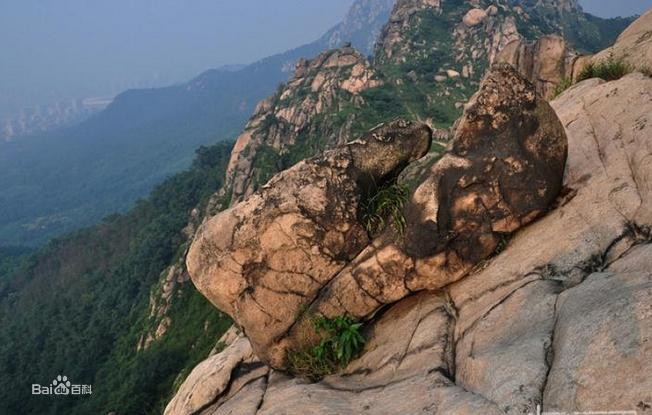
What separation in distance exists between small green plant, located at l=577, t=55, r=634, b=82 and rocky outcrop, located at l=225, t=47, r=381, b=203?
81190 millimetres

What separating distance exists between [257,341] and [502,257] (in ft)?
20.4

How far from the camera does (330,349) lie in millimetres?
10211

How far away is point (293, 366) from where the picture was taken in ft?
34.6

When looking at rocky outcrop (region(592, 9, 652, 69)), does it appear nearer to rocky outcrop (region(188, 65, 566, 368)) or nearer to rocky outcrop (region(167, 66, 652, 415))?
rocky outcrop (region(167, 66, 652, 415))

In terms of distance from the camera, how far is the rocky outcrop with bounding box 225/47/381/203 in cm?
10138

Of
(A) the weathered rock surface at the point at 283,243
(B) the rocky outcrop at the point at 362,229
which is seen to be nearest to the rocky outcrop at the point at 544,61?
(B) the rocky outcrop at the point at 362,229

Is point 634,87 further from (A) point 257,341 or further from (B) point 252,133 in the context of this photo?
(B) point 252,133

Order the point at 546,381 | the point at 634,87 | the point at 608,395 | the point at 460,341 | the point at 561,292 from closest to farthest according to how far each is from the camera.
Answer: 1. the point at 608,395
2. the point at 546,381
3. the point at 561,292
4. the point at 460,341
5. the point at 634,87

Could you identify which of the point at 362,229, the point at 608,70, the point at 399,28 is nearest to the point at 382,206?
the point at 362,229

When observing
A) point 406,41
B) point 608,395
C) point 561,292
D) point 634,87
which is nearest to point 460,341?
point 561,292

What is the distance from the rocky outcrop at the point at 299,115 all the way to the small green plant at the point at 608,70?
266 feet

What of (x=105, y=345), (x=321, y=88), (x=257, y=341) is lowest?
(x=105, y=345)

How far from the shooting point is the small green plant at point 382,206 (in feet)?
34.5

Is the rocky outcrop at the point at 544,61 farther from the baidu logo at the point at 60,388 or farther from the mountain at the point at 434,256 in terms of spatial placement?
the baidu logo at the point at 60,388
